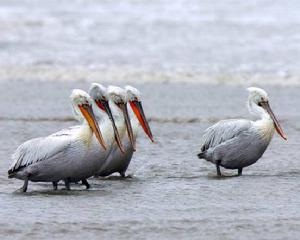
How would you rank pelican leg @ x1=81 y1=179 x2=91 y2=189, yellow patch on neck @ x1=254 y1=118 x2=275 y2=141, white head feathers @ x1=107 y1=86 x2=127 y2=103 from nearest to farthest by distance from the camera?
1. pelican leg @ x1=81 y1=179 x2=91 y2=189
2. yellow patch on neck @ x1=254 y1=118 x2=275 y2=141
3. white head feathers @ x1=107 y1=86 x2=127 y2=103

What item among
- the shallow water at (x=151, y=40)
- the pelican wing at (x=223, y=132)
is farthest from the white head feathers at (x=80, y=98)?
the shallow water at (x=151, y=40)

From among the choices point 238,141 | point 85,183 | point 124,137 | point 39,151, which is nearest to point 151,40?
point 124,137

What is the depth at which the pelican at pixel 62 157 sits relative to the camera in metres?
9.12

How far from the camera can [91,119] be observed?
9.31m

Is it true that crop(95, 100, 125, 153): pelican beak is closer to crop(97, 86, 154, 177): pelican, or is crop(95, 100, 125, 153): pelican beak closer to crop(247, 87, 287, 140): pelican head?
crop(97, 86, 154, 177): pelican

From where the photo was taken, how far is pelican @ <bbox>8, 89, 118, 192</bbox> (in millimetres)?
9117

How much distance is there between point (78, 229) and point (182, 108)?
8.09 meters

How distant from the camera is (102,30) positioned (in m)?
29.7

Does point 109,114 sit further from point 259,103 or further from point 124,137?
point 259,103

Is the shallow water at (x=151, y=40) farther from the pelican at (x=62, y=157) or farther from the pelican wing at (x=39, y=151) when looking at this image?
the pelican wing at (x=39, y=151)

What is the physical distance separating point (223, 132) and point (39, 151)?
2.14 m

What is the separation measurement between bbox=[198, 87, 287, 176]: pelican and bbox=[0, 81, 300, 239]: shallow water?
192 millimetres

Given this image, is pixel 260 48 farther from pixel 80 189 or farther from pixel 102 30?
pixel 80 189

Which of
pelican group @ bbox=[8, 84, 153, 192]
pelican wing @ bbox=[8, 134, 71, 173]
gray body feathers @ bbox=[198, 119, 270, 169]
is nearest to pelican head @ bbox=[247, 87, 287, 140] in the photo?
gray body feathers @ bbox=[198, 119, 270, 169]
